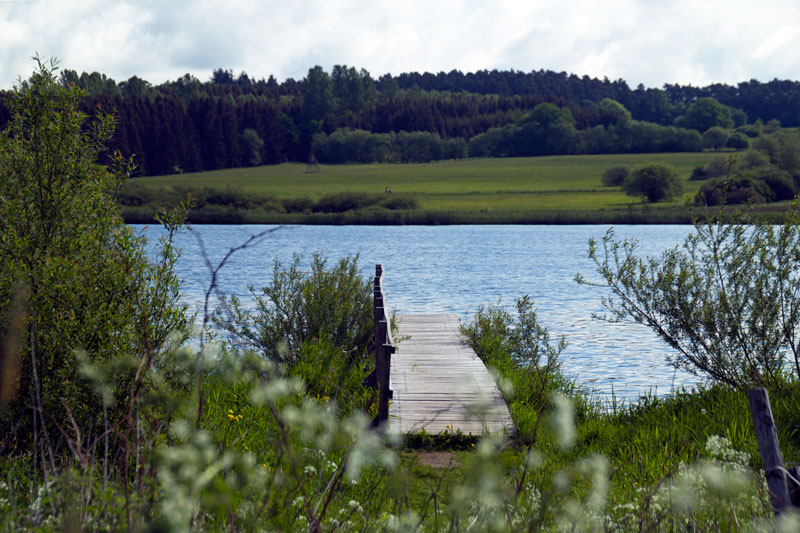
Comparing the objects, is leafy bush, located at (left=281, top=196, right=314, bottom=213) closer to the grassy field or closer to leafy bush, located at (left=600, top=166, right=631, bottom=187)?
the grassy field

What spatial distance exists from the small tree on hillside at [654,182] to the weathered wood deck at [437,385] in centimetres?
5812

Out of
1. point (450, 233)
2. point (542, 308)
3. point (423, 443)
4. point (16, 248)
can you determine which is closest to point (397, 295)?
point (542, 308)

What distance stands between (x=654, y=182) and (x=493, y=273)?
138 ft

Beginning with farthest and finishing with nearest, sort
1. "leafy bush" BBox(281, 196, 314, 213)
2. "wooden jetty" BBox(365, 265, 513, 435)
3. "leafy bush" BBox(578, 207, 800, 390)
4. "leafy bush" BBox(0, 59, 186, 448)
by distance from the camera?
"leafy bush" BBox(281, 196, 314, 213)
"leafy bush" BBox(578, 207, 800, 390)
"wooden jetty" BBox(365, 265, 513, 435)
"leafy bush" BBox(0, 59, 186, 448)

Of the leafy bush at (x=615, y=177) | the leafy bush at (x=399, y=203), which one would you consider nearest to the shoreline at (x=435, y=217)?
the leafy bush at (x=399, y=203)

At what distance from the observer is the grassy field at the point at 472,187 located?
63.0m

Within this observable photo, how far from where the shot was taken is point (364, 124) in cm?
13575

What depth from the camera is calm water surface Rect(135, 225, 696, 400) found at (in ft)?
48.5

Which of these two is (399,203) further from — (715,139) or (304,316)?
(715,139)

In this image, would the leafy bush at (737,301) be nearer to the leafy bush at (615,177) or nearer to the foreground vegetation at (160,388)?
the foreground vegetation at (160,388)

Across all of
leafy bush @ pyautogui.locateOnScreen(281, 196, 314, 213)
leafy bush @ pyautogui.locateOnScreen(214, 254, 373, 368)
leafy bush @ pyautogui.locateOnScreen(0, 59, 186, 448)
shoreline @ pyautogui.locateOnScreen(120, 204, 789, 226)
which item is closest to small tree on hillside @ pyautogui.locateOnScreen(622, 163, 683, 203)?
shoreline @ pyautogui.locateOnScreen(120, 204, 789, 226)

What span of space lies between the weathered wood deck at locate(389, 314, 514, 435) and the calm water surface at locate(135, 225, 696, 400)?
247 centimetres

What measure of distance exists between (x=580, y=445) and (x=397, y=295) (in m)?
17.8

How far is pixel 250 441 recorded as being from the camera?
6.53 meters
